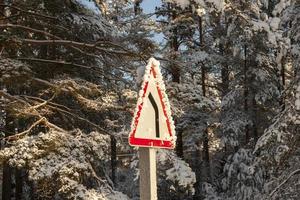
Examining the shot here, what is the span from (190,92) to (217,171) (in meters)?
12.7

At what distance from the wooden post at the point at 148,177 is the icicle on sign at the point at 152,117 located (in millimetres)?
86

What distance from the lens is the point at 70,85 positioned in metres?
11.1

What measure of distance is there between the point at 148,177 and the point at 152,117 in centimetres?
43

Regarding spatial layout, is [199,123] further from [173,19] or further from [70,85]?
[70,85]

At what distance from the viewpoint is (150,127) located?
3.57 m

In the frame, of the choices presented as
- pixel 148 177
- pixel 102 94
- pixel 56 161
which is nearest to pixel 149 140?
pixel 148 177

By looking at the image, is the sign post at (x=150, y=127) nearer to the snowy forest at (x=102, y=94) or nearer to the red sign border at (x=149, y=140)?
the red sign border at (x=149, y=140)

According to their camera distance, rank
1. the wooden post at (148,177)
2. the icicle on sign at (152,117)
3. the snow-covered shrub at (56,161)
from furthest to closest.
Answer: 1. the snow-covered shrub at (56,161)
2. the icicle on sign at (152,117)
3. the wooden post at (148,177)

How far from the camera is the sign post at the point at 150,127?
3406mm

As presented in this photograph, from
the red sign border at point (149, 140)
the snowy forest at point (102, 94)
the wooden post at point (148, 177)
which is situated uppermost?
the snowy forest at point (102, 94)

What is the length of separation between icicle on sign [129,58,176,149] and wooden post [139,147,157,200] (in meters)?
0.09

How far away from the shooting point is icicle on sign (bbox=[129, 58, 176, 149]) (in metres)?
3.50

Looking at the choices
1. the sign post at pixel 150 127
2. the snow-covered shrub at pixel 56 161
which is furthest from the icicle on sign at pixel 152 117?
the snow-covered shrub at pixel 56 161

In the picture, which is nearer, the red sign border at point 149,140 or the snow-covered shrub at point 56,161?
the red sign border at point 149,140
